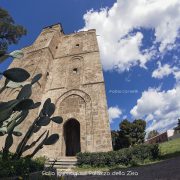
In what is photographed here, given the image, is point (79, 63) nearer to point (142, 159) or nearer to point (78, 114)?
point (78, 114)

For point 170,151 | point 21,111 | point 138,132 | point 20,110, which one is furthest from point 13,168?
point 138,132

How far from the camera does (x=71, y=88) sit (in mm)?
20172

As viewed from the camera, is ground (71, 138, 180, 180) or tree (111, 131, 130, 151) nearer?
ground (71, 138, 180, 180)

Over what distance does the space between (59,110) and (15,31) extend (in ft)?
26.8

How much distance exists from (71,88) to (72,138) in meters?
5.34

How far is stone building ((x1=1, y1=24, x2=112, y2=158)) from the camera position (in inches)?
678

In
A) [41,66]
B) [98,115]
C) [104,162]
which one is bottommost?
[104,162]

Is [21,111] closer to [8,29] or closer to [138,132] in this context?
[8,29]

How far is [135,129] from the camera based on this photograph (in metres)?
35.3

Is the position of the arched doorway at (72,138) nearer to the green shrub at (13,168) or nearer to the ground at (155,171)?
the ground at (155,171)

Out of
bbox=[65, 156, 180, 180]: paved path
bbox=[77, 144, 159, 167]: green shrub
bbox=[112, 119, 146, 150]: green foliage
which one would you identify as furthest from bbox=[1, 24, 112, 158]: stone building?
bbox=[112, 119, 146, 150]: green foliage

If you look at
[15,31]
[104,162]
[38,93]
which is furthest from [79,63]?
[104,162]

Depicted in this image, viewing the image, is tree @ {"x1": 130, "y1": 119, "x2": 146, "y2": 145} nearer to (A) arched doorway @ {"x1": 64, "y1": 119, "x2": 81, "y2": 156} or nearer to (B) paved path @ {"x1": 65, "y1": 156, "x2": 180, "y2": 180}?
(A) arched doorway @ {"x1": 64, "y1": 119, "x2": 81, "y2": 156}

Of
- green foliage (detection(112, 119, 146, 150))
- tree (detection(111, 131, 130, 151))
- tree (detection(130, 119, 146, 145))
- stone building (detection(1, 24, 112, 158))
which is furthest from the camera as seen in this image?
tree (detection(130, 119, 146, 145))
